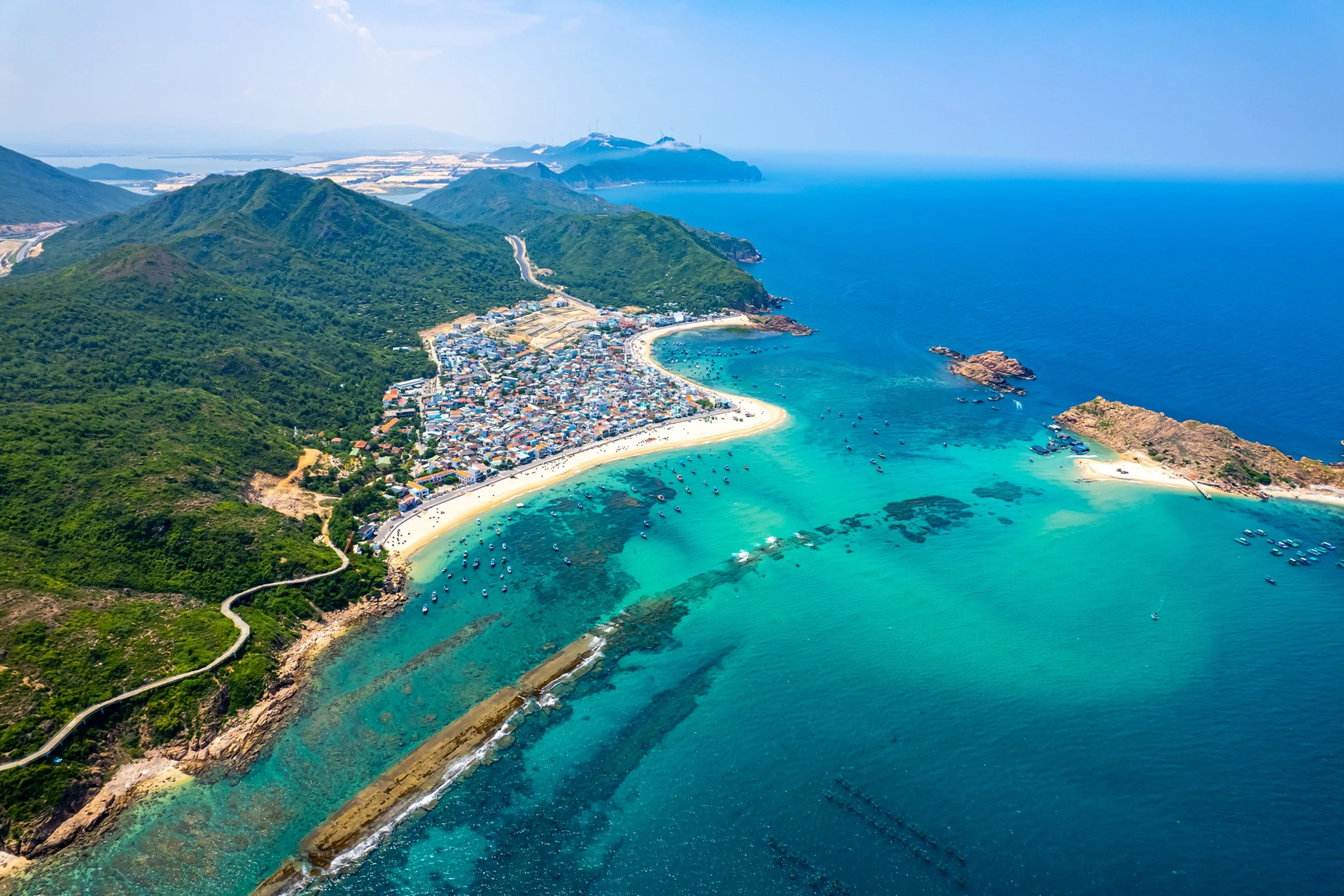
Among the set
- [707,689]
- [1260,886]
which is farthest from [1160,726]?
[707,689]

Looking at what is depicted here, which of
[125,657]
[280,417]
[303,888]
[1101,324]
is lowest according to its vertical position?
[303,888]

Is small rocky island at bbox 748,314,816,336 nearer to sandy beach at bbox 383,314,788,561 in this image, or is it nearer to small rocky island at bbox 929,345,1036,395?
small rocky island at bbox 929,345,1036,395

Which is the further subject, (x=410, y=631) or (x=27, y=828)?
(x=410, y=631)

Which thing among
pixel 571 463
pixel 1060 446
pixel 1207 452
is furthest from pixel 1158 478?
pixel 571 463

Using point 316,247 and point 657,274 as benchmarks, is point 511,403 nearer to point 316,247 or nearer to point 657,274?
point 657,274

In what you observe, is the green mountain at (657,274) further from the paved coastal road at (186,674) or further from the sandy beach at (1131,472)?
the paved coastal road at (186,674)

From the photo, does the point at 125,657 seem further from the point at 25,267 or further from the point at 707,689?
A: the point at 25,267

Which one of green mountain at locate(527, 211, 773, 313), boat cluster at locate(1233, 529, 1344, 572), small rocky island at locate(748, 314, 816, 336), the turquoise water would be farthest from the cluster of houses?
boat cluster at locate(1233, 529, 1344, 572)
